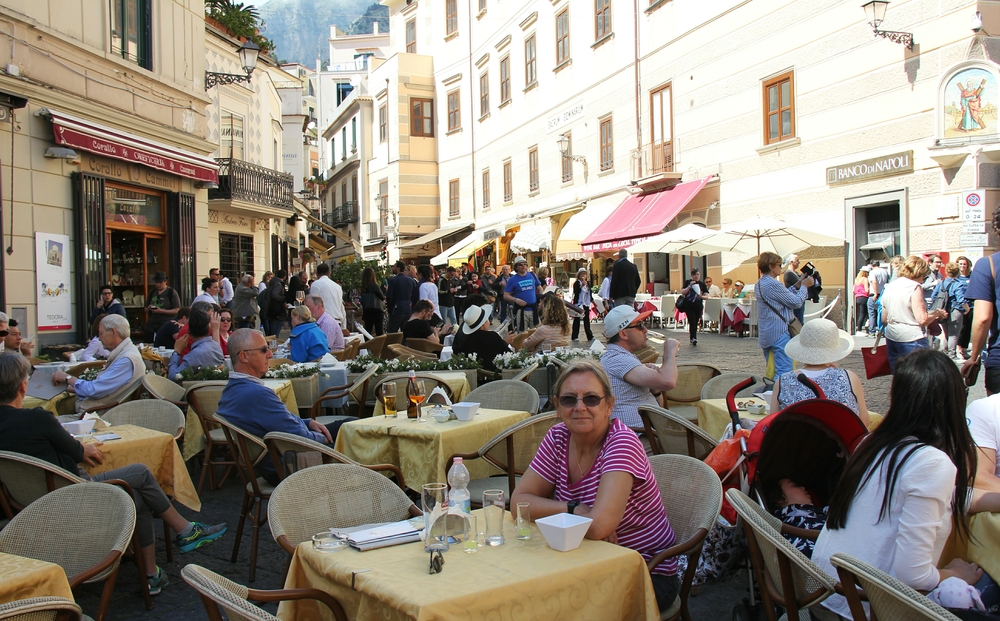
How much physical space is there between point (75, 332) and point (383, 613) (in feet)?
34.0

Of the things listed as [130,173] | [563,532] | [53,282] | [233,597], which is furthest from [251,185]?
[233,597]

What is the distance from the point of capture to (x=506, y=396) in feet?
20.1

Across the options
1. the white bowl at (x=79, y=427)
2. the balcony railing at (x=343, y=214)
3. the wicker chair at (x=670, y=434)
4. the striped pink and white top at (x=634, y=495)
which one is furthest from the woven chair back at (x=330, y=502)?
the balcony railing at (x=343, y=214)

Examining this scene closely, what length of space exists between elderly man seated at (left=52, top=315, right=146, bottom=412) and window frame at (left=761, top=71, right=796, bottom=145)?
1389 centimetres

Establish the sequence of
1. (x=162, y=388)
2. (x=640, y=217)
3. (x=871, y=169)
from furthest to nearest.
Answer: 1. (x=640, y=217)
2. (x=871, y=169)
3. (x=162, y=388)

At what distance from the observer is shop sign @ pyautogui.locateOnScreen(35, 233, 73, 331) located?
34.2ft

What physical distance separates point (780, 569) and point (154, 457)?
3877 mm

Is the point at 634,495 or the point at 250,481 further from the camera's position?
the point at 250,481


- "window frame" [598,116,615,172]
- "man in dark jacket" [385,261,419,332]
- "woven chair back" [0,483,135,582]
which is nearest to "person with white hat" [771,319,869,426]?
"woven chair back" [0,483,135,582]

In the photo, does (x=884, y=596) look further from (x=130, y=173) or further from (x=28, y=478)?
(x=130, y=173)

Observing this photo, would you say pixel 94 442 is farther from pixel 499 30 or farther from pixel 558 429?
pixel 499 30

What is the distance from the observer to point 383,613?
2357mm

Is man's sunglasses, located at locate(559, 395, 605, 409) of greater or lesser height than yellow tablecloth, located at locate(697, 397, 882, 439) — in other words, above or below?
above

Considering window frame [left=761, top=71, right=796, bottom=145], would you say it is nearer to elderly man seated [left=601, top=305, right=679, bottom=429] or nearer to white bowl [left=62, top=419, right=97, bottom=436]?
elderly man seated [left=601, top=305, right=679, bottom=429]
